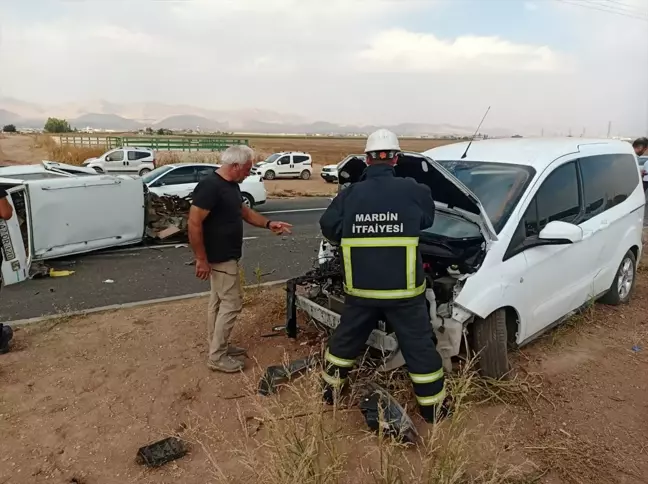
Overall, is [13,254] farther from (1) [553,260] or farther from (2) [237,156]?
(1) [553,260]

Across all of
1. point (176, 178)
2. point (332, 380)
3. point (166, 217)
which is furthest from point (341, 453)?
point (176, 178)

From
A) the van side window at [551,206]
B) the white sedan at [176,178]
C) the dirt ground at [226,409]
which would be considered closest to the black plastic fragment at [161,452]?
the dirt ground at [226,409]

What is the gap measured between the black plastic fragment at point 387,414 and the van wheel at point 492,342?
32.9 inches

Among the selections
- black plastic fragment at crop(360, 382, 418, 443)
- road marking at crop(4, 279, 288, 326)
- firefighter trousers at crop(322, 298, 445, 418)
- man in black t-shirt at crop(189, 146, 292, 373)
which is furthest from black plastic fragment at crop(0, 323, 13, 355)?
black plastic fragment at crop(360, 382, 418, 443)

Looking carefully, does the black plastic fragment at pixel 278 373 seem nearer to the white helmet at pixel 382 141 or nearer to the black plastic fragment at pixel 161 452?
the black plastic fragment at pixel 161 452

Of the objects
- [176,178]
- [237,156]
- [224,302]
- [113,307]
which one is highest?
[237,156]

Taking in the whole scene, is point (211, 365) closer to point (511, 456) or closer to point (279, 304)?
point (279, 304)

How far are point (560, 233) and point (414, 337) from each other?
1560 millimetres

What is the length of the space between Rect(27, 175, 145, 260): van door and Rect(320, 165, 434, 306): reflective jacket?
658 cm

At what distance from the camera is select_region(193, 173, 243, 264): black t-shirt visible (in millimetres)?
4004

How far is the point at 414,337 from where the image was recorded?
129 inches

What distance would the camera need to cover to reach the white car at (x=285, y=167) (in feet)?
97.3

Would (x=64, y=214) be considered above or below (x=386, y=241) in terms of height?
below

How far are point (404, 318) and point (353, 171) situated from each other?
1.66m
